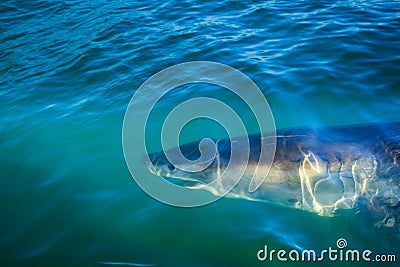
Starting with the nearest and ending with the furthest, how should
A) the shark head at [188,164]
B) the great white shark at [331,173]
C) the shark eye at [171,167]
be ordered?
the great white shark at [331,173], the shark head at [188,164], the shark eye at [171,167]

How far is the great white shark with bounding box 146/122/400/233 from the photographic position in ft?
14.8

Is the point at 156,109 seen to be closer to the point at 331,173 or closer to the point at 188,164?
the point at 188,164

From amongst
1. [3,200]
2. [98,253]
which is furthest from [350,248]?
[3,200]

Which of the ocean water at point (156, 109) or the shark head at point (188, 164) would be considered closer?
the ocean water at point (156, 109)

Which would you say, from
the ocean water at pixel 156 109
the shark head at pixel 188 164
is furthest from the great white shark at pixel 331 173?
the ocean water at pixel 156 109

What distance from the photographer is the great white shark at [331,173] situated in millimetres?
4496

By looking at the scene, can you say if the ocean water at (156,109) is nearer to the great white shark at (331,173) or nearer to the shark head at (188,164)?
the great white shark at (331,173)

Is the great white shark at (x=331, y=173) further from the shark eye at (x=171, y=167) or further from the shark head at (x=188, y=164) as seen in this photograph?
the shark eye at (x=171, y=167)

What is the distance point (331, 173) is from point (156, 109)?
12.0 feet

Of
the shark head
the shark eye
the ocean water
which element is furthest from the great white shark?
the shark eye

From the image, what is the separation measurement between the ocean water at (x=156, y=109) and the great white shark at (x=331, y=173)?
7.5 inches

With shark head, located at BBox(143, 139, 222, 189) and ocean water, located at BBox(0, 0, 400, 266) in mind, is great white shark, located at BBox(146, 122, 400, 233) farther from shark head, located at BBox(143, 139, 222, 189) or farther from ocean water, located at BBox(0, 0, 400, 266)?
ocean water, located at BBox(0, 0, 400, 266)

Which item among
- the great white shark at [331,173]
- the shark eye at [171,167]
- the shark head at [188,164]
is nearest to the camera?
the great white shark at [331,173]

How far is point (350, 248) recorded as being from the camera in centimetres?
428
